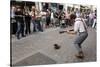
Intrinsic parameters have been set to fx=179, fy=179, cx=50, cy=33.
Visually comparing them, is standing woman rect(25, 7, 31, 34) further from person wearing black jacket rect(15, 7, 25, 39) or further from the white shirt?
the white shirt

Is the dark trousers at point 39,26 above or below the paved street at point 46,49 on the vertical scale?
above

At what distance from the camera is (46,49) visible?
2.36m

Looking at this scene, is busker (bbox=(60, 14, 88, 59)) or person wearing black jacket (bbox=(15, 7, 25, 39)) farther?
busker (bbox=(60, 14, 88, 59))

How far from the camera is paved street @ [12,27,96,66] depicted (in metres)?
2.23

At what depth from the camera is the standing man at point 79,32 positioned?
98.7 inches

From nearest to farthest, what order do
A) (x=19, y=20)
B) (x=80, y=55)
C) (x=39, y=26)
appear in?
1. (x=19, y=20)
2. (x=39, y=26)
3. (x=80, y=55)

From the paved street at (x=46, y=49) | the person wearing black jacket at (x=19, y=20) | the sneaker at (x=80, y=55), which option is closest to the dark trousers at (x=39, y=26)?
the paved street at (x=46, y=49)

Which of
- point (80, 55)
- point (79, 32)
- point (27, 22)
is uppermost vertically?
point (27, 22)

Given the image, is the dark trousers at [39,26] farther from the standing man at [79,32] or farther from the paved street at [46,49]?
the standing man at [79,32]

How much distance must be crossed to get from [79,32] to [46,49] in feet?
1.78

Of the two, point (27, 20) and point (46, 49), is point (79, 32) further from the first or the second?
point (27, 20)

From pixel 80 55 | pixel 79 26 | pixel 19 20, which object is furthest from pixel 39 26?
pixel 80 55

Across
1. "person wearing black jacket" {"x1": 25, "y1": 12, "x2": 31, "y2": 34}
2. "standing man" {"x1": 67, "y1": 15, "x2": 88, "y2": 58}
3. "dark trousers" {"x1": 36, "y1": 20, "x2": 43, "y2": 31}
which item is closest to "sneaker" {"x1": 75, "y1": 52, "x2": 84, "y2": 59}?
"standing man" {"x1": 67, "y1": 15, "x2": 88, "y2": 58}
